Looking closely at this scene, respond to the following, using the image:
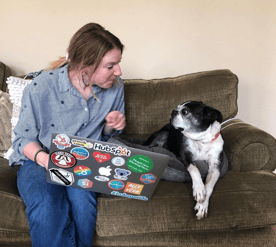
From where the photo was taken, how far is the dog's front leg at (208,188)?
4.41 ft

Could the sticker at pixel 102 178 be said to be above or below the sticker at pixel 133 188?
above

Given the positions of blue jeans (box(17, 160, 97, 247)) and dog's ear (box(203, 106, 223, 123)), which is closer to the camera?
blue jeans (box(17, 160, 97, 247))

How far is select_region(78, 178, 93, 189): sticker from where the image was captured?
1182 millimetres

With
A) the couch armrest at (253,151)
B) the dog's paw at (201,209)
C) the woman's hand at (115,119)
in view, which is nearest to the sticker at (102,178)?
the woman's hand at (115,119)

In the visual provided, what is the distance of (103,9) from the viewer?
253cm

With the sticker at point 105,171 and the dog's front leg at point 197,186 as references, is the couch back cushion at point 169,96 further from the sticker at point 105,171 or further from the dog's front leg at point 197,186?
the sticker at point 105,171

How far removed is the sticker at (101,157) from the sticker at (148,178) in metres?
0.18

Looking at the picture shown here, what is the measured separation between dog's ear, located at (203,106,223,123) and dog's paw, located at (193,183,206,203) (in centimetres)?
42

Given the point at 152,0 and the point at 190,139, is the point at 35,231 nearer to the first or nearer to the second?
the point at 190,139

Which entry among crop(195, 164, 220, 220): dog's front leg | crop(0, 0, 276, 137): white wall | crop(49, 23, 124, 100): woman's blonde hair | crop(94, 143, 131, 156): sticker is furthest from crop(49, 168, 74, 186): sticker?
crop(0, 0, 276, 137): white wall

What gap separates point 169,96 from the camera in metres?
2.14

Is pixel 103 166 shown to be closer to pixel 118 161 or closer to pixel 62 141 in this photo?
pixel 118 161

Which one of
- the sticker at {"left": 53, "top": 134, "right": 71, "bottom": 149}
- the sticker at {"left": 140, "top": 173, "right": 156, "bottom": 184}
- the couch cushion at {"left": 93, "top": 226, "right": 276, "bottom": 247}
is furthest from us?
the couch cushion at {"left": 93, "top": 226, "right": 276, "bottom": 247}

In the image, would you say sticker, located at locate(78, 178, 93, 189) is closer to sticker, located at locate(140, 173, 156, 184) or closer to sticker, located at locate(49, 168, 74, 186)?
sticker, located at locate(49, 168, 74, 186)
